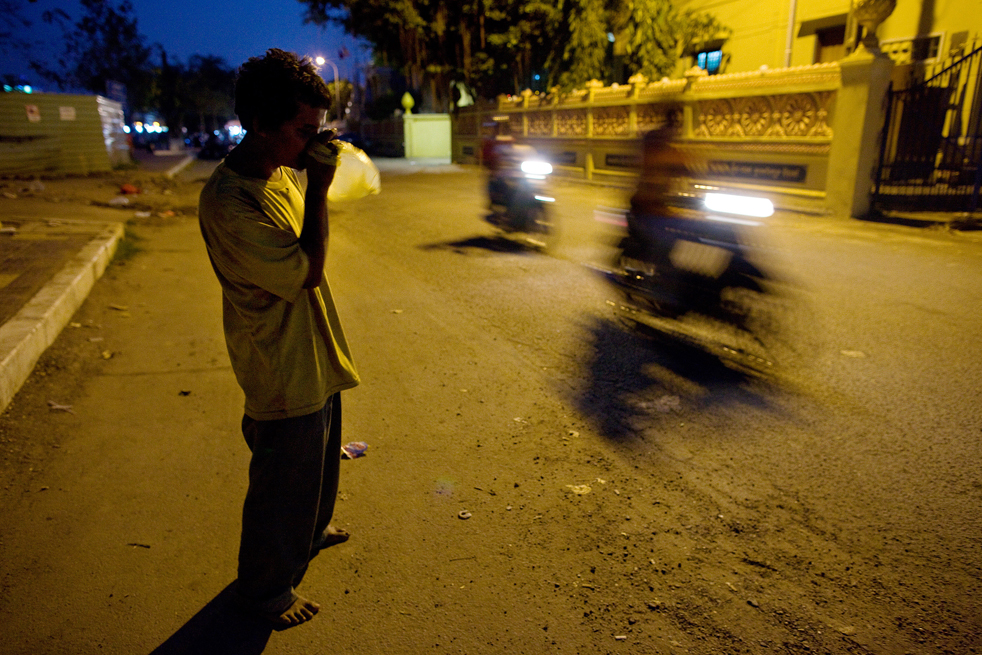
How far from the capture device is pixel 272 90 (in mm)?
1872

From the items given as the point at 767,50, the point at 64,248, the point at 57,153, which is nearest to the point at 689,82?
the point at 767,50

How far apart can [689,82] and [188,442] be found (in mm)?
15045

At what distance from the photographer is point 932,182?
39.4 feet

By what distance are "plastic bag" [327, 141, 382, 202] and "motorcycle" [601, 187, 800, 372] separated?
3.45 m

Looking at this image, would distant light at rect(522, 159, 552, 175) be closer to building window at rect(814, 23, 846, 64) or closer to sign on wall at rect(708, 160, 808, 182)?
Answer: sign on wall at rect(708, 160, 808, 182)

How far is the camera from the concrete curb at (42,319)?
4.22 m

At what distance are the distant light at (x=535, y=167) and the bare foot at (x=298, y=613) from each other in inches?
308

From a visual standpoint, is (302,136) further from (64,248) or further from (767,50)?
(767,50)

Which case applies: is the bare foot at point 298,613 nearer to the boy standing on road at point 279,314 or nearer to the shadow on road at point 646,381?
the boy standing on road at point 279,314

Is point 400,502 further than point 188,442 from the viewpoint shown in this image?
No

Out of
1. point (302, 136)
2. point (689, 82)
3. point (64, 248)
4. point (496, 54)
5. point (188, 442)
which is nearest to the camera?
point (302, 136)

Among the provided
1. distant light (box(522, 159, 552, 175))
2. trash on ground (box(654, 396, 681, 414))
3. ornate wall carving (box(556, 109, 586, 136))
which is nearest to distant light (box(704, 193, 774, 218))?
trash on ground (box(654, 396, 681, 414))

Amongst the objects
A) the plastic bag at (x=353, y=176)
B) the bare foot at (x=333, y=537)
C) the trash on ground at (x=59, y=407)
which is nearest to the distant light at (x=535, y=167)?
the trash on ground at (x=59, y=407)

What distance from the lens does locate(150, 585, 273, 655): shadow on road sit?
220cm
